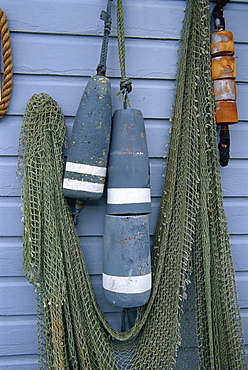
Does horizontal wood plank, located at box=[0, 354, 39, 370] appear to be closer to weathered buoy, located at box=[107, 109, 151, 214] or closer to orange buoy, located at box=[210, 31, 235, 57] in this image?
weathered buoy, located at box=[107, 109, 151, 214]

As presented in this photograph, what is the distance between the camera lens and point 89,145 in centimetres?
112

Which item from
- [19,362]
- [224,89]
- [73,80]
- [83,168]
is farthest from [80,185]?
[19,362]

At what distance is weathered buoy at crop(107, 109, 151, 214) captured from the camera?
1130mm

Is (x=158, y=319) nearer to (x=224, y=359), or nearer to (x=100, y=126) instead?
(x=224, y=359)

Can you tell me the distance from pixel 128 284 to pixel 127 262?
77mm

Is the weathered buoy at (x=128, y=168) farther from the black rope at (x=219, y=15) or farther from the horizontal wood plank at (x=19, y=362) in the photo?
the horizontal wood plank at (x=19, y=362)

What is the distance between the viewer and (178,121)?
122cm

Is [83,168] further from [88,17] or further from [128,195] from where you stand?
[88,17]

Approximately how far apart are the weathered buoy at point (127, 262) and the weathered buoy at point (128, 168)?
5cm

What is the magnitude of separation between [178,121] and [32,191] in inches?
23.3

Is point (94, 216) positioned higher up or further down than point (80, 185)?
further down

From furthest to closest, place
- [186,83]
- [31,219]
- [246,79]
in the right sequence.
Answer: [246,79] < [186,83] < [31,219]

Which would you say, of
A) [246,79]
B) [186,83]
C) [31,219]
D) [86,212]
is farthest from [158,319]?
[246,79]

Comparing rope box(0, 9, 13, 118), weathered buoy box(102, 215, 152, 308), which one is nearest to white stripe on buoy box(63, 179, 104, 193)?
weathered buoy box(102, 215, 152, 308)
